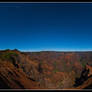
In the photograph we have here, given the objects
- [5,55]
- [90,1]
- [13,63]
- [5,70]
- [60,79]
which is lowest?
[60,79]

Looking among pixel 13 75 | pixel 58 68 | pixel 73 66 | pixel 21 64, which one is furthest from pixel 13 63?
pixel 73 66

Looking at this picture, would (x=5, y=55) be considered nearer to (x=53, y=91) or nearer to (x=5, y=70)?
(x=5, y=70)

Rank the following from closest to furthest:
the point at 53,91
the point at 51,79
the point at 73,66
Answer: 1. the point at 53,91
2. the point at 51,79
3. the point at 73,66

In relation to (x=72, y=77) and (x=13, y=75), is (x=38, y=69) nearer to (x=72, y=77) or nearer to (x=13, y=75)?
(x=13, y=75)

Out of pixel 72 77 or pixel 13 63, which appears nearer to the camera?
pixel 13 63

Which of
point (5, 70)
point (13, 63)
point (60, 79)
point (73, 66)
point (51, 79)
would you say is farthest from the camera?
point (73, 66)

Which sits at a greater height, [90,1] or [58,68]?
[90,1]
